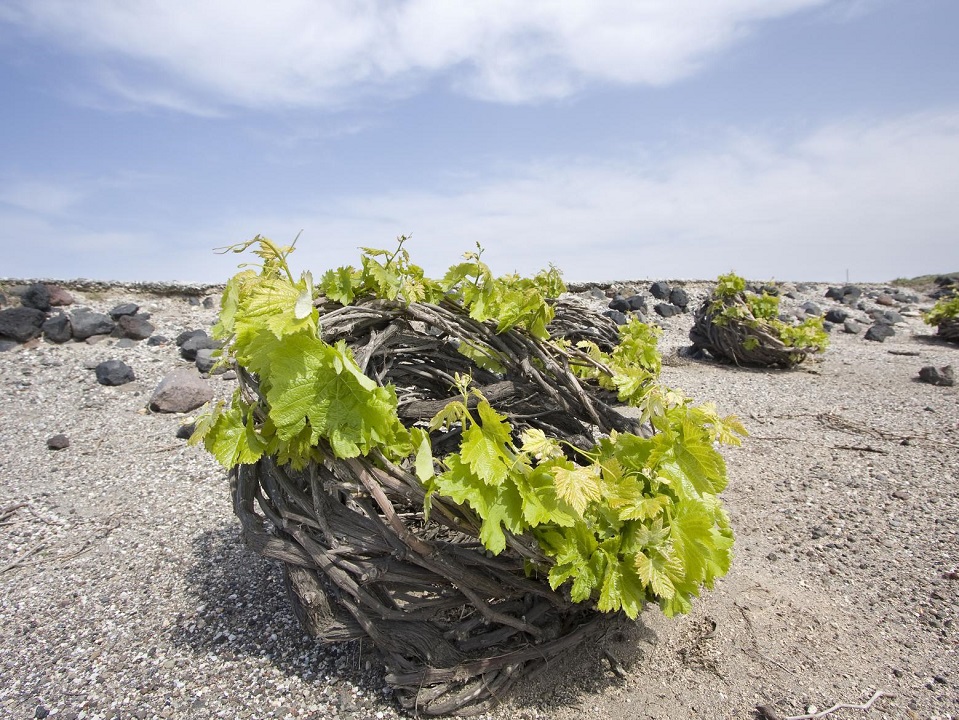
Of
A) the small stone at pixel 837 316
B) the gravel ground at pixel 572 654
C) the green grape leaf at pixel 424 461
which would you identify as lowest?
the gravel ground at pixel 572 654

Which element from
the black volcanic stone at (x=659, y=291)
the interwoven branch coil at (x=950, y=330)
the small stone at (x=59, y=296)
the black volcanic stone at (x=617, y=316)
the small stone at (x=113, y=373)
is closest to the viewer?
the small stone at (x=113, y=373)

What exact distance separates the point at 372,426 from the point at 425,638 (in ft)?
2.52

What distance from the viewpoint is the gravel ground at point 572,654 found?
1.97m

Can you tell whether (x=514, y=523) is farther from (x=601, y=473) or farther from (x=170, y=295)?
(x=170, y=295)

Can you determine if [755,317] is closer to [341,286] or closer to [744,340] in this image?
[744,340]

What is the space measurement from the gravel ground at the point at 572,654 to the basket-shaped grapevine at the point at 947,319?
548cm

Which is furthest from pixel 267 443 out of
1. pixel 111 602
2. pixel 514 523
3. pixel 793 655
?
pixel 793 655

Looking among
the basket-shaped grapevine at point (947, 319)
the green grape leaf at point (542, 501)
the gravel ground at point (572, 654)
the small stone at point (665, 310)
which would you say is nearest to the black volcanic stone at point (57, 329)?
the gravel ground at point (572, 654)

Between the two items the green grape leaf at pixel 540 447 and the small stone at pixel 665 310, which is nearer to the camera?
the green grape leaf at pixel 540 447

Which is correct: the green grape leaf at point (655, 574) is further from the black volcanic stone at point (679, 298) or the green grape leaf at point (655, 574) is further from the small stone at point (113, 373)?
the black volcanic stone at point (679, 298)

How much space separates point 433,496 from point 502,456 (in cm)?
25

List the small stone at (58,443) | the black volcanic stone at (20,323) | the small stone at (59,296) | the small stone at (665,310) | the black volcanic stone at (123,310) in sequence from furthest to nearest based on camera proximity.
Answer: the small stone at (665,310)
the small stone at (59,296)
the black volcanic stone at (123,310)
the black volcanic stone at (20,323)
the small stone at (58,443)

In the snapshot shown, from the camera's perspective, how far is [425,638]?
1.84 meters

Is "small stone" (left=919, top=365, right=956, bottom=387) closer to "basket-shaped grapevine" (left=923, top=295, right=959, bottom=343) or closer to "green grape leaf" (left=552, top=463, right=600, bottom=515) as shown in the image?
"basket-shaped grapevine" (left=923, top=295, right=959, bottom=343)
